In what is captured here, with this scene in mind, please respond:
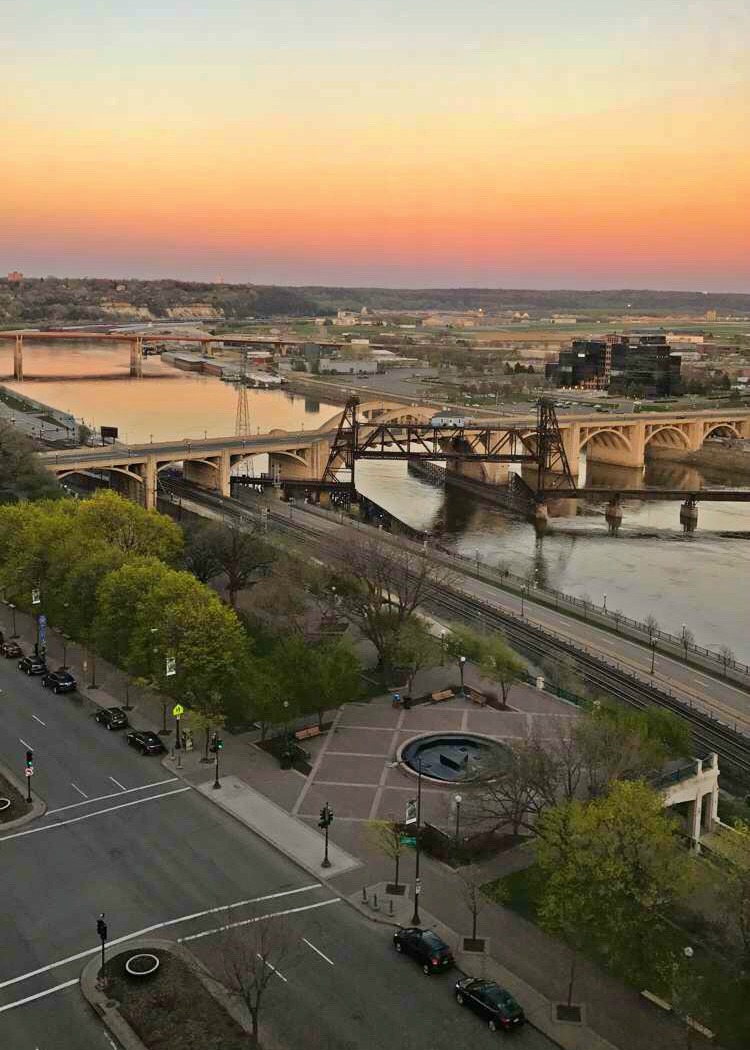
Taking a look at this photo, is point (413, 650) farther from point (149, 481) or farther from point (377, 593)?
point (149, 481)

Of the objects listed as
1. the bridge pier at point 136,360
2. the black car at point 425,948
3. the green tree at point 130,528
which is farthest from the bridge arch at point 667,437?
the bridge pier at point 136,360

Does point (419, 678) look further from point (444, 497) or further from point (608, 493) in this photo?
point (444, 497)

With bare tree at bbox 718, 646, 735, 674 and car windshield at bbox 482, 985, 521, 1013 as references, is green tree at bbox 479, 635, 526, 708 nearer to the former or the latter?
bare tree at bbox 718, 646, 735, 674

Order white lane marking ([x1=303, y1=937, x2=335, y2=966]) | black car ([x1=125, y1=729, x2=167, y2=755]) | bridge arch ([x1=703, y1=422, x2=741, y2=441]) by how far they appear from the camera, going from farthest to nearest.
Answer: bridge arch ([x1=703, y1=422, x2=741, y2=441]) → black car ([x1=125, y1=729, x2=167, y2=755]) → white lane marking ([x1=303, y1=937, x2=335, y2=966])

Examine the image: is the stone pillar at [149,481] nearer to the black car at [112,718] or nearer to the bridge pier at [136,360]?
the black car at [112,718]

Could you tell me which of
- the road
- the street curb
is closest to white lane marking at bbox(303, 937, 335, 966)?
the road
